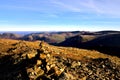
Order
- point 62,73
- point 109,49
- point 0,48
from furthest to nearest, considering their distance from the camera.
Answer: point 109,49
point 0,48
point 62,73

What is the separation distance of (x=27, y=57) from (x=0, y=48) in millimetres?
12689

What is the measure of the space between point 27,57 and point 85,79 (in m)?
7.86

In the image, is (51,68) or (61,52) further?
(61,52)

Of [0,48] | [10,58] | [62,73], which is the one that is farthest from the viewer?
[0,48]

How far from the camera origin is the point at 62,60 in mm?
30562

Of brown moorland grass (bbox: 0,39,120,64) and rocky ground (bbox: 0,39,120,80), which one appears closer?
rocky ground (bbox: 0,39,120,80)

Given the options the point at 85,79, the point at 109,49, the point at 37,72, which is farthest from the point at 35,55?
the point at 109,49

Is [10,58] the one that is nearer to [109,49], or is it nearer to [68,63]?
[68,63]

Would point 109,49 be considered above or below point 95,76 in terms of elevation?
below

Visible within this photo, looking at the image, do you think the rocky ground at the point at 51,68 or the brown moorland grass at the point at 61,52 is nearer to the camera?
the rocky ground at the point at 51,68

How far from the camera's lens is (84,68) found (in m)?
28.2

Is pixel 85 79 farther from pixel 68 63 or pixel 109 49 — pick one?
pixel 109 49

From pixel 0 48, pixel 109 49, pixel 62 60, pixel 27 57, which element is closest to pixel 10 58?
A: pixel 27 57

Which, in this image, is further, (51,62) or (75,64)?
(75,64)
